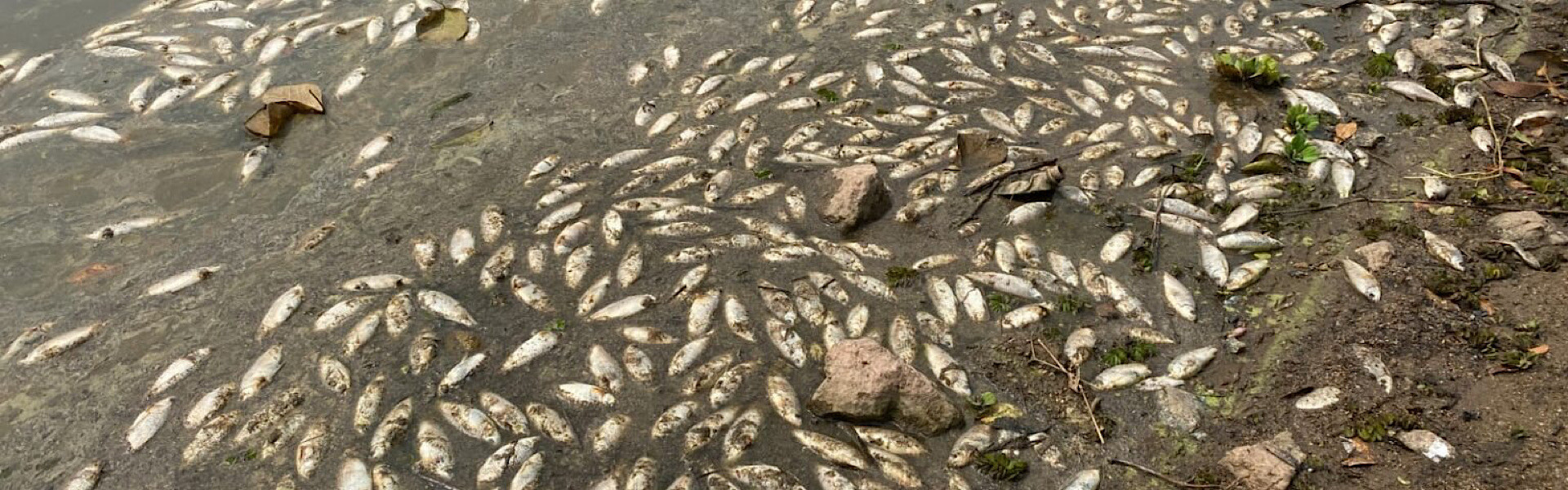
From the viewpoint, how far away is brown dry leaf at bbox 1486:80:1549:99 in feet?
24.2

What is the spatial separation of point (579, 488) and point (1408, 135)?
20.9 ft

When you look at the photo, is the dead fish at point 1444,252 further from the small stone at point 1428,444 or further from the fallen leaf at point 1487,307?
the small stone at point 1428,444

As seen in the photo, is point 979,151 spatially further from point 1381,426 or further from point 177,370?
point 177,370

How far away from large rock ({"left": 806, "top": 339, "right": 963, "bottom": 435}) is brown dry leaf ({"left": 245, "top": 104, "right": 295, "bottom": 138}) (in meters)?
5.28

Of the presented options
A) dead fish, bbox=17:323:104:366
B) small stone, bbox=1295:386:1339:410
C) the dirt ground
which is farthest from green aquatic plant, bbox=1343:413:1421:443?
dead fish, bbox=17:323:104:366

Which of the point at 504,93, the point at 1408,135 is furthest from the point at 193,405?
the point at 1408,135

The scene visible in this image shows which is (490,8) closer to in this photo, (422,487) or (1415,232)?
(422,487)

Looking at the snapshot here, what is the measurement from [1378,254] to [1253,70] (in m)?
2.21

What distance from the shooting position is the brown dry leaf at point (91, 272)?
658cm

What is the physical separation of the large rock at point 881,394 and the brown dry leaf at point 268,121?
17.3 feet

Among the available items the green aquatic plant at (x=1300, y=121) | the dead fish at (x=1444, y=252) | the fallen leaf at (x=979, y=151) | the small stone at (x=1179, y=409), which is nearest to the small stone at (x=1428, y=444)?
the small stone at (x=1179, y=409)

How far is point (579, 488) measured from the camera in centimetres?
495

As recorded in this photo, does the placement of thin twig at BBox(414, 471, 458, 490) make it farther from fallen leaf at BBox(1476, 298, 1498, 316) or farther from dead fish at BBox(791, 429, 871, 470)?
fallen leaf at BBox(1476, 298, 1498, 316)

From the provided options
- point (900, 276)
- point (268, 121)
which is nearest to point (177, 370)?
point (268, 121)
